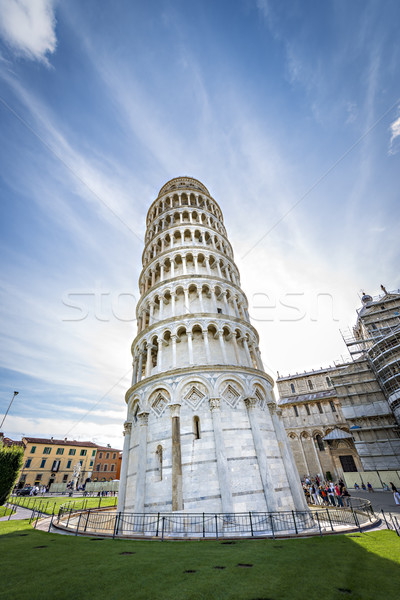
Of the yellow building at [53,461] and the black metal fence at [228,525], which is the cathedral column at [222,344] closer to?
the black metal fence at [228,525]

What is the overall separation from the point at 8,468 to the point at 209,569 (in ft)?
58.8

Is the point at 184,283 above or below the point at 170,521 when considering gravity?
above

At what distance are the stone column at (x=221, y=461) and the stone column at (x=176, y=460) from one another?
2.12m

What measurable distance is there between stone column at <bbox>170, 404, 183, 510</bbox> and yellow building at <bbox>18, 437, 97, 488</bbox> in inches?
2182

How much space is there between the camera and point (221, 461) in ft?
46.8

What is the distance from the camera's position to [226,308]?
22453 millimetres

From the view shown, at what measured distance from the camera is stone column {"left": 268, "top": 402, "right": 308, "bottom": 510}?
1552 centimetres

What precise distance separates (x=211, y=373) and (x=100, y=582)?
11560 mm

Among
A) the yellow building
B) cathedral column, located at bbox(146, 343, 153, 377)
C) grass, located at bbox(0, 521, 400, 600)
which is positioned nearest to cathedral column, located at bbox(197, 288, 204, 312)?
cathedral column, located at bbox(146, 343, 153, 377)

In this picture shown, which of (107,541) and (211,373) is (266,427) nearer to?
(211,373)

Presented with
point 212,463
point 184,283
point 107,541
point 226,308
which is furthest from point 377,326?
point 107,541

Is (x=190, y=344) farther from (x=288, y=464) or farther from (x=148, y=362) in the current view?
(x=288, y=464)

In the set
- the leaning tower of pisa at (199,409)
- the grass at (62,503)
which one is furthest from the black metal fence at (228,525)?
the grass at (62,503)

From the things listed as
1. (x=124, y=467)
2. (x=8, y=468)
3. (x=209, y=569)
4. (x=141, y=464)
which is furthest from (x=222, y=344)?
(x=8, y=468)
